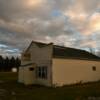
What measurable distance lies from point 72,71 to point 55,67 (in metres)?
3.05

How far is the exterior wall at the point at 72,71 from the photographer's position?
23.3 meters

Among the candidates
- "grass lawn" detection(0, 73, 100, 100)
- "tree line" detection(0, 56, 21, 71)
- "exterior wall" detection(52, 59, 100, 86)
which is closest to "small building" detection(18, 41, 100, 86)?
"exterior wall" detection(52, 59, 100, 86)

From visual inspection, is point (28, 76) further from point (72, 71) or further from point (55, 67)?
point (72, 71)

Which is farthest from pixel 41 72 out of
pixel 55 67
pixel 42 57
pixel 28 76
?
pixel 55 67

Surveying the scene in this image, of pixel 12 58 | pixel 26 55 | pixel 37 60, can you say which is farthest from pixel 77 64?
pixel 12 58

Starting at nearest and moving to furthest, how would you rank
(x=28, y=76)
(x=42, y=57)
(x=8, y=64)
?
1. (x=42, y=57)
2. (x=28, y=76)
3. (x=8, y=64)

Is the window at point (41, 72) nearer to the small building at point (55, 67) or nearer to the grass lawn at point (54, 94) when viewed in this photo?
the small building at point (55, 67)

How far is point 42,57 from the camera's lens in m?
25.4

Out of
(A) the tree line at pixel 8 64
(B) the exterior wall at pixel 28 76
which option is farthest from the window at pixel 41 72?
(A) the tree line at pixel 8 64

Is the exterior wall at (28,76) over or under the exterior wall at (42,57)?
under

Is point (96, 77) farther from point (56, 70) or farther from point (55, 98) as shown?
point (55, 98)

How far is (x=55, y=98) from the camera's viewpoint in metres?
14.1

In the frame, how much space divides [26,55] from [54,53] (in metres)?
7.89

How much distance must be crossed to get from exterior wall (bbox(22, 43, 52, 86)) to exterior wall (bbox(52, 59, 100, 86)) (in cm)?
94
